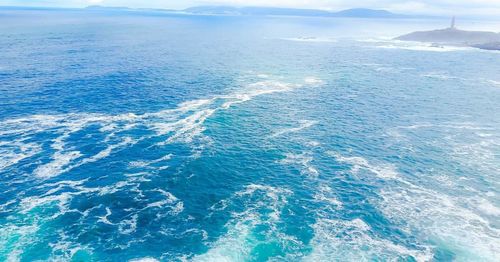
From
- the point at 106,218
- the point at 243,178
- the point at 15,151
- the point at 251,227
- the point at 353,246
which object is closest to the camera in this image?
the point at 353,246

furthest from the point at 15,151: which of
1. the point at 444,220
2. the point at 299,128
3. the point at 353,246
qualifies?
the point at 444,220

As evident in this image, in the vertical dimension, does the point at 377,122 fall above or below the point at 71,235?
above

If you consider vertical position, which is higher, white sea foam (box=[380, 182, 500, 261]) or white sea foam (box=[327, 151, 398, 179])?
white sea foam (box=[327, 151, 398, 179])

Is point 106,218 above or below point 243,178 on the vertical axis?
below

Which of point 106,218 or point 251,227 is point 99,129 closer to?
point 106,218

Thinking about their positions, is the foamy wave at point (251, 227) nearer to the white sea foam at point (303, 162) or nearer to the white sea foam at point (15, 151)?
the white sea foam at point (303, 162)

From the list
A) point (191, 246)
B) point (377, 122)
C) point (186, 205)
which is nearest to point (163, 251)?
point (191, 246)

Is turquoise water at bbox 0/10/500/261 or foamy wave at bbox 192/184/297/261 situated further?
turquoise water at bbox 0/10/500/261

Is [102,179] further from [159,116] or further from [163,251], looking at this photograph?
[159,116]

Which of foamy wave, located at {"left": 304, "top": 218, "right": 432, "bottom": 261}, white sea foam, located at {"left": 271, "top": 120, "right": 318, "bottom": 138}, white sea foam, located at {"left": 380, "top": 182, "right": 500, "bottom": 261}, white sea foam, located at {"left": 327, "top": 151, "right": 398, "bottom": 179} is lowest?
foamy wave, located at {"left": 304, "top": 218, "right": 432, "bottom": 261}

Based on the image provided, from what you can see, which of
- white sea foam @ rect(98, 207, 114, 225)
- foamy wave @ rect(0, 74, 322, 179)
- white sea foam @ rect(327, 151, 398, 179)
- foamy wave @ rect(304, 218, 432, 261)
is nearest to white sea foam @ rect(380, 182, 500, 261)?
white sea foam @ rect(327, 151, 398, 179)

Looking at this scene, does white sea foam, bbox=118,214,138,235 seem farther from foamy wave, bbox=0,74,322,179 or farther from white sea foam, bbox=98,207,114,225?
foamy wave, bbox=0,74,322,179
